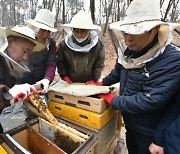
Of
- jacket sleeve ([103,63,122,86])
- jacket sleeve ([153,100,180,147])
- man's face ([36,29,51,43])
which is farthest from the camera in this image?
man's face ([36,29,51,43])

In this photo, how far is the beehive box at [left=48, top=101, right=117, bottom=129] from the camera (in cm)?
226

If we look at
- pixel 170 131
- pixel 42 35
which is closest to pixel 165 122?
pixel 170 131

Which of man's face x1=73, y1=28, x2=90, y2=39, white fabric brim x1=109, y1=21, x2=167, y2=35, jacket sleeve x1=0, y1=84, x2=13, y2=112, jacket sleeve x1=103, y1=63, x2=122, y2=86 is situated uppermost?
white fabric brim x1=109, y1=21, x2=167, y2=35

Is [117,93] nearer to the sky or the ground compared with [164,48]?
nearer to the ground

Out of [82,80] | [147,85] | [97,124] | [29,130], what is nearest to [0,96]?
[29,130]

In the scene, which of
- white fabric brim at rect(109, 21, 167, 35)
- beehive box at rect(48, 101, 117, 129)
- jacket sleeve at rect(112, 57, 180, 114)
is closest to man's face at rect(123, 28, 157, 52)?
white fabric brim at rect(109, 21, 167, 35)

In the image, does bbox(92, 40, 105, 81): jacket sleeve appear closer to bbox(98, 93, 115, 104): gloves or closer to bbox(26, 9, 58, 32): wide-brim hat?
bbox(26, 9, 58, 32): wide-brim hat

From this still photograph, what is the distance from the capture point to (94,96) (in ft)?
8.01

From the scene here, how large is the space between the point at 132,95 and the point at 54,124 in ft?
2.78

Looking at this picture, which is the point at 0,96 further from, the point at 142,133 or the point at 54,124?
the point at 142,133

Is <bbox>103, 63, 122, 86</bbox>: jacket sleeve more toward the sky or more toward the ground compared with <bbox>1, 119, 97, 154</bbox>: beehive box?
more toward the sky

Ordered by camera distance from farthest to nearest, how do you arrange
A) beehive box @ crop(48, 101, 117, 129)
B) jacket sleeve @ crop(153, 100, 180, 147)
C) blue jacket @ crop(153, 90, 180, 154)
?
beehive box @ crop(48, 101, 117, 129)
jacket sleeve @ crop(153, 100, 180, 147)
blue jacket @ crop(153, 90, 180, 154)

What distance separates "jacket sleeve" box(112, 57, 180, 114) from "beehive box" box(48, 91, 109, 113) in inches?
14.9

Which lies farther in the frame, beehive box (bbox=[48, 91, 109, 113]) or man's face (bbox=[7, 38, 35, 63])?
beehive box (bbox=[48, 91, 109, 113])
